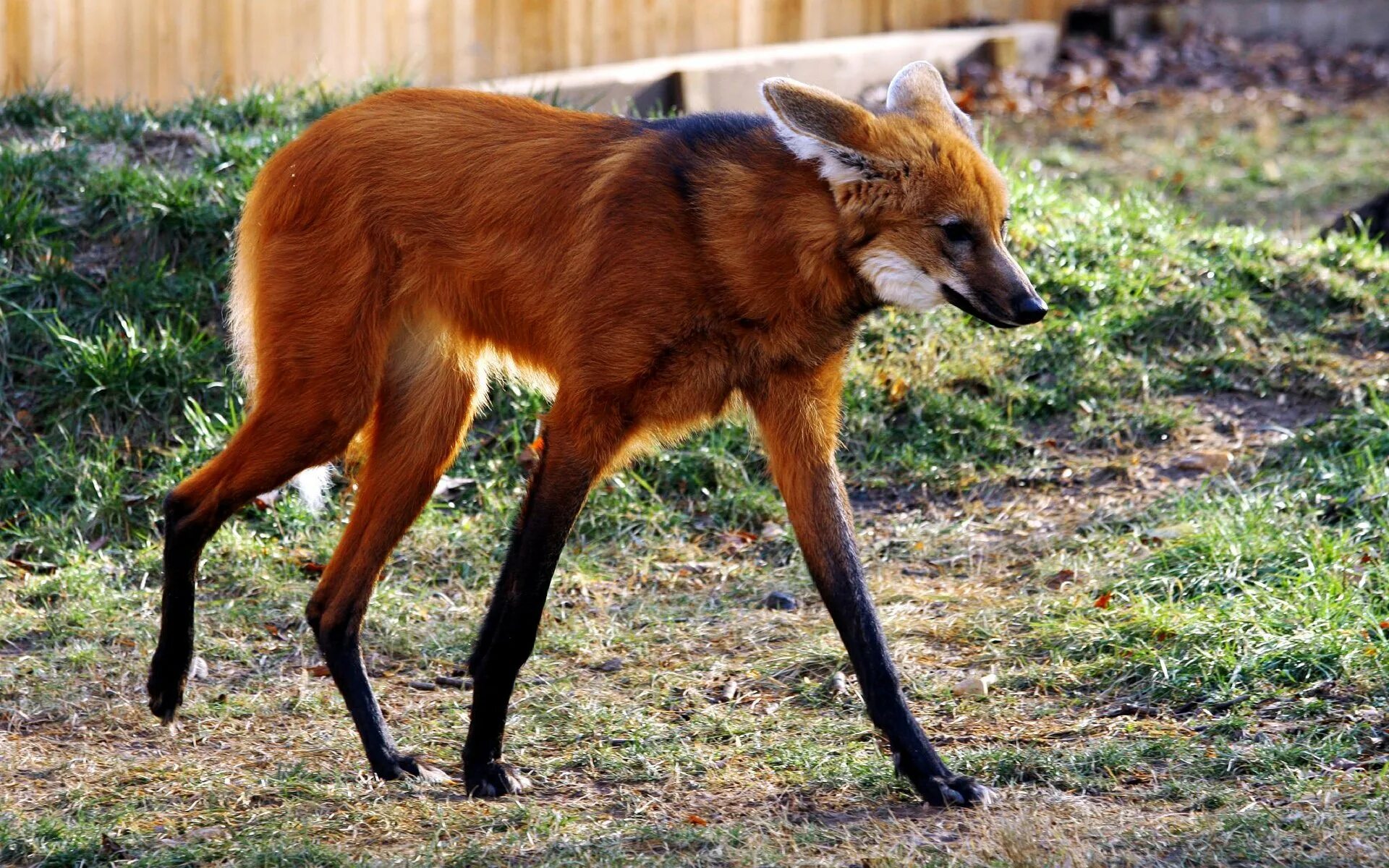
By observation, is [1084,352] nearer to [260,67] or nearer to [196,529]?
[196,529]

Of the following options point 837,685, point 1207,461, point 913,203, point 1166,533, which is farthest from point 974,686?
point 1207,461

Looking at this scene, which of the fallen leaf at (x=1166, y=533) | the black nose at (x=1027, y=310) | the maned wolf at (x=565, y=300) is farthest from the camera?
the fallen leaf at (x=1166, y=533)

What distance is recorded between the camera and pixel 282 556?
13.9 ft

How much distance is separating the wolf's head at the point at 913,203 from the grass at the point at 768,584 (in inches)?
38.3

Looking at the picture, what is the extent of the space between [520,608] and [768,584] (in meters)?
1.36

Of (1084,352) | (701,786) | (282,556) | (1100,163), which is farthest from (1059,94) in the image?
(701,786)

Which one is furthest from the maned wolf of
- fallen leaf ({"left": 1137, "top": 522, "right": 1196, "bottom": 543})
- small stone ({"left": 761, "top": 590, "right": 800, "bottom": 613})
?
fallen leaf ({"left": 1137, "top": 522, "right": 1196, "bottom": 543})

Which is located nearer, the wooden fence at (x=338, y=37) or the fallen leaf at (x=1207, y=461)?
the fallen leaf at (x=1207, y=461)

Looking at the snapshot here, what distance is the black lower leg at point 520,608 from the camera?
2.94 metres

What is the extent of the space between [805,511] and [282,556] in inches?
73.9

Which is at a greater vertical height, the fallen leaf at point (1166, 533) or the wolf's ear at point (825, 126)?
the wolf's ear at point (825, 126)

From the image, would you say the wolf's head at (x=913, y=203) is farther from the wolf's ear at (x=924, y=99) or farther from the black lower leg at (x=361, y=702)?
the black lower leg at (x=361, y=702)

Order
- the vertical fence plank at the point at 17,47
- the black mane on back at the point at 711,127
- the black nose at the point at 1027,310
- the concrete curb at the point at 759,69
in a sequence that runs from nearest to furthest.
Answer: the black nose at the point at 1027,310 → the black mane on back at the point at 711,127 → the vertical fence plank at the point at 17,47 → the concrete curb at the point at 759,69

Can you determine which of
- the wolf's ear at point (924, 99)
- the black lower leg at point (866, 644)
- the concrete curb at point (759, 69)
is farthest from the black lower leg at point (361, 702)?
the concrete curb at point (759, 69)
